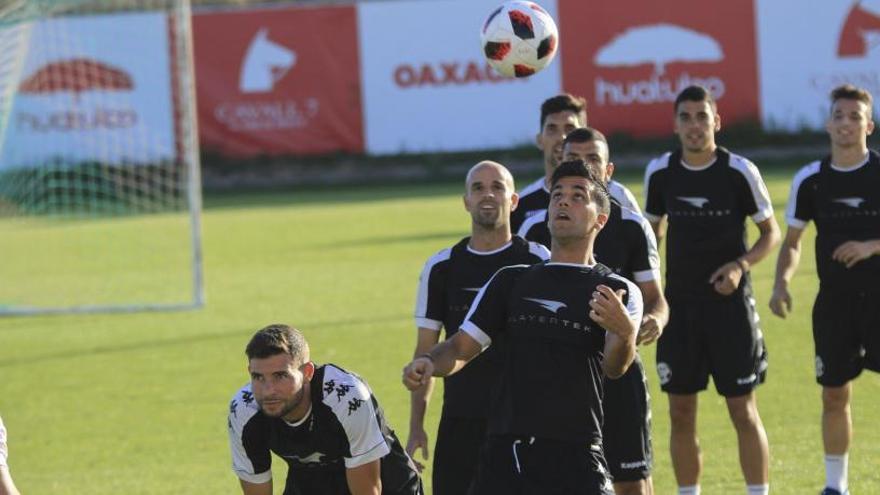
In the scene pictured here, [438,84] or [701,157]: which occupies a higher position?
[438,84]

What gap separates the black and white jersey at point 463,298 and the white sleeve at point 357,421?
879mm

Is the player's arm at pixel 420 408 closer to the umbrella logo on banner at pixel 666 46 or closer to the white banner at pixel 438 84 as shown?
the umbrella logo on banner at pixel 666 46

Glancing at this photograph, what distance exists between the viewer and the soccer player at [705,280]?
29.1 feet

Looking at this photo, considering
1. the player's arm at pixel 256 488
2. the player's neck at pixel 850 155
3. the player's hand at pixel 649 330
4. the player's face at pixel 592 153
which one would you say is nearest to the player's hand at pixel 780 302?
the player's neck at pixel 850 155

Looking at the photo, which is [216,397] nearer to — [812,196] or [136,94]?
[812,196]

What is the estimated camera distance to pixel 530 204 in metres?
8.37

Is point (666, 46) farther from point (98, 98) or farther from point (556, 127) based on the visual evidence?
point (556, 127)

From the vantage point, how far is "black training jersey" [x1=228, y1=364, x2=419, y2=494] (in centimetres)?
640

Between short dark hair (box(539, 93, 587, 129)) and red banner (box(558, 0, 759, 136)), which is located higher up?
red banner (box(558, 0, 759, 136))

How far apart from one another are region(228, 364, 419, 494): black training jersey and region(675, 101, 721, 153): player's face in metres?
3.22

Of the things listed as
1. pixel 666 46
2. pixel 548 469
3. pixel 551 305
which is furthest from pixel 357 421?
pixel 666 46

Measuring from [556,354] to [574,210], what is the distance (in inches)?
21.9

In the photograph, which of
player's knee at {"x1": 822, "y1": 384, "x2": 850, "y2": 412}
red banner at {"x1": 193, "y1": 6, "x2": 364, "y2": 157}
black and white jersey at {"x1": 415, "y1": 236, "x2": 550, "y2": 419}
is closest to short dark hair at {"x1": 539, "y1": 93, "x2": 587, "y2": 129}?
black and white jersey at {"x1": 415, "y1": 236, "x2": 550, "y2": 419}

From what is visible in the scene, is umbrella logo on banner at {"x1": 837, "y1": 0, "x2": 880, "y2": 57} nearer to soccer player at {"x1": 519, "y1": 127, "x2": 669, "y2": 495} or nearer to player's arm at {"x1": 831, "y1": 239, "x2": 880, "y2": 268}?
player's arm at {"x1": 831, "y1": 239, "x2": 880, "y2": 268}
